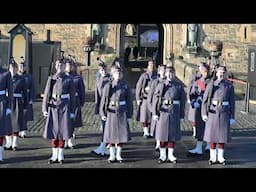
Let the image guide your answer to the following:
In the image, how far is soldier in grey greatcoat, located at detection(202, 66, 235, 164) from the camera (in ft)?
34.1

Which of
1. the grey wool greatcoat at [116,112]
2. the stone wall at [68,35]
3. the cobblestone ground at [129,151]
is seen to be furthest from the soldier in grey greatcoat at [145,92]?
the stone wall at [68,35]

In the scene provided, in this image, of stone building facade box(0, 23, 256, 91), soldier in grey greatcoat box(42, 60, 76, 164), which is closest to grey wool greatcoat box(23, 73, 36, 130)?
soldier in grey greatcoat box(42, 60, 76, 164)

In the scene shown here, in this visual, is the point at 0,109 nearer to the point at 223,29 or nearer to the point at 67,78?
the point at 67,78

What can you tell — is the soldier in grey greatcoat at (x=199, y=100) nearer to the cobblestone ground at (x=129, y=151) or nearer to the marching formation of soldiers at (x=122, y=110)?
the cobblestone ground at (x=129, y=151)

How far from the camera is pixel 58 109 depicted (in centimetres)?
1019

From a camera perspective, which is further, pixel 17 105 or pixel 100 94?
pixel 17 105

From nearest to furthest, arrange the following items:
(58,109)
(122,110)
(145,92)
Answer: (58,109), (122,110), (145,92)

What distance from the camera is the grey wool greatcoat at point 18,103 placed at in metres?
11.6

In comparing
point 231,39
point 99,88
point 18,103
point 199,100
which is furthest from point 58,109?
point 231,39

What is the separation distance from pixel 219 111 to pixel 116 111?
1.98 metres

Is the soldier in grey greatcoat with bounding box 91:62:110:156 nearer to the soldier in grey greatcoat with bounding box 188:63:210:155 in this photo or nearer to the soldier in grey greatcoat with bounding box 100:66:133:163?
the soldier in grey greatcoat with bounding box 100:66:133:163

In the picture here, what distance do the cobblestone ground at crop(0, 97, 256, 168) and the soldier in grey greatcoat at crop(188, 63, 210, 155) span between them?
0.78 ft

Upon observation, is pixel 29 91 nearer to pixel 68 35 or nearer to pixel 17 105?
pixel 17 105
